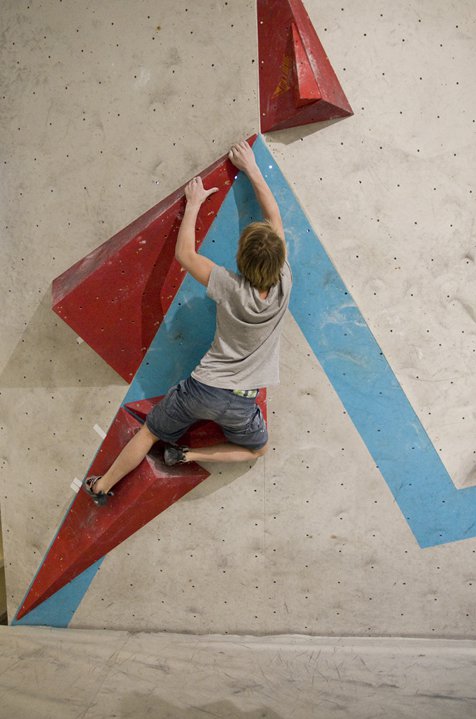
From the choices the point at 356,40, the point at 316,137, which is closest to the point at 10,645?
the point at 316,137

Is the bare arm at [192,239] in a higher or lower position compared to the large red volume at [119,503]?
higher

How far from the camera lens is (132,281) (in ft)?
6.56

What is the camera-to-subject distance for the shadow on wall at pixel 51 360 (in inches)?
85.2

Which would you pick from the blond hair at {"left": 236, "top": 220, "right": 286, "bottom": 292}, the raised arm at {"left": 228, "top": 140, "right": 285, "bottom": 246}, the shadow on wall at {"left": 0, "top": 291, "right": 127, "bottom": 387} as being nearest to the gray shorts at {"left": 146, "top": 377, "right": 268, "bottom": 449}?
the shadow on wall at {"left": 0, "top": 291, "right": 127, "bottom": 387}

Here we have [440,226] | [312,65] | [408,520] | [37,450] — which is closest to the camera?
[312,65]

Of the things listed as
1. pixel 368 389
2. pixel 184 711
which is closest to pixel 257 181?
pixel 368 389

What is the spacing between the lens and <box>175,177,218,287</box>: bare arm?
5.99ft

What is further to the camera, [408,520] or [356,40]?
[408,520]

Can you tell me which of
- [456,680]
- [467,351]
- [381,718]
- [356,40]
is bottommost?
[456,680]

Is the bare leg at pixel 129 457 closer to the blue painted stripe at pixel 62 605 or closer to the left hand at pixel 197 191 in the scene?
the blue painted stripe at pixel 62 605

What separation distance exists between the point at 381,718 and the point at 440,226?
5.20ft

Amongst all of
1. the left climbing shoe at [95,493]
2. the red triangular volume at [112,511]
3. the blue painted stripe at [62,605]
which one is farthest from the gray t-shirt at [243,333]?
the blue painted stripe at [62,605]

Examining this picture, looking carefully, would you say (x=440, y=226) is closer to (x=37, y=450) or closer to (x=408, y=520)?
(x=408, y=520)

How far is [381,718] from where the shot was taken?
1.88 meters
